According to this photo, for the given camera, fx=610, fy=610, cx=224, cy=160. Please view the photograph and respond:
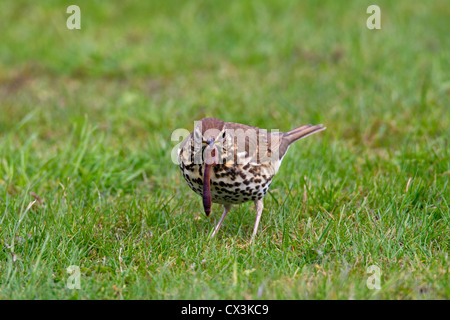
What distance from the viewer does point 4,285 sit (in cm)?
376

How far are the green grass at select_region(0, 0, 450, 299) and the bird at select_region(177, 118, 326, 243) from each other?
0.38 metres

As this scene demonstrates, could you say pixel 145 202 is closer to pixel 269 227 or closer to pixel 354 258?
pixel 269 227

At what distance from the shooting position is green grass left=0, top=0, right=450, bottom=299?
3961mm

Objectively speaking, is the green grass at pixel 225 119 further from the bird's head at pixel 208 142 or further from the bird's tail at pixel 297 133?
the bird's head at pixel 208 142

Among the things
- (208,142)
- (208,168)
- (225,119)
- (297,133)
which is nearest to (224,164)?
(208,168)

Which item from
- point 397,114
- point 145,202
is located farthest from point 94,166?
point 397,114

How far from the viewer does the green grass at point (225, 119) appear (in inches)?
156

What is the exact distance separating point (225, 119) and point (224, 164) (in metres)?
2.84

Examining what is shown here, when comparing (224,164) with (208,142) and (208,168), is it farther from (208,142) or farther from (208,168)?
(208,142)

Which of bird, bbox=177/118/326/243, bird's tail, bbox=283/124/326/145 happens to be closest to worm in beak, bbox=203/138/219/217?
bird, bbox=177/118/326/243

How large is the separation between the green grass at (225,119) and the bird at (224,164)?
38cm

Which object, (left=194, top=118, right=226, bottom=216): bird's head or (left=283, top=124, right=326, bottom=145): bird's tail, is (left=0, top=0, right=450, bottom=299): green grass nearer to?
(left=283, top=124, right=326, bottom=145): bird's tail

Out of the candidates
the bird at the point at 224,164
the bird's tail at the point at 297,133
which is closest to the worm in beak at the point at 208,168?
the bird at the point at 224,164

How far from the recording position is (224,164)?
13.6 ft
